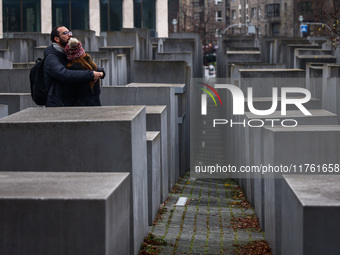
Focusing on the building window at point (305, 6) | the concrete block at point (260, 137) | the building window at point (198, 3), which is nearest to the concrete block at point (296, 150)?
the concrete block at point (260, 137)

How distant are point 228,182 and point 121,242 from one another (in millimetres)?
12145

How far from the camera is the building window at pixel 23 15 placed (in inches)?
2292

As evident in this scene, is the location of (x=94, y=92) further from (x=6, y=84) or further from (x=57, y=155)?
(x=6, y=84)

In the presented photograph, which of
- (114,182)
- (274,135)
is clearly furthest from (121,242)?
(274,135)

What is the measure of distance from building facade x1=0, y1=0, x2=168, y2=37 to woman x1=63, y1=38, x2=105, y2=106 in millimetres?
47778

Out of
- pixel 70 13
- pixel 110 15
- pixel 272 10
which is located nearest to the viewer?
pixel 70 13

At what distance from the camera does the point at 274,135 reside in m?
8.98

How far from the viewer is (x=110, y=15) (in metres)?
60.2

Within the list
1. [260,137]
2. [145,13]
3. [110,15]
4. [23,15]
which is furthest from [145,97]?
[145,13]

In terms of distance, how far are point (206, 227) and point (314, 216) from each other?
4826mm

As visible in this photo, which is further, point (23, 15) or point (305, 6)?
point (305, 6)

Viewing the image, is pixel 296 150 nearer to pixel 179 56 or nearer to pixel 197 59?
pixel 179 56

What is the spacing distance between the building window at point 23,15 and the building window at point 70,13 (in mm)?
1235

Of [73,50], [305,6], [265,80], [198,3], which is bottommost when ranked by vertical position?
[265,80]
